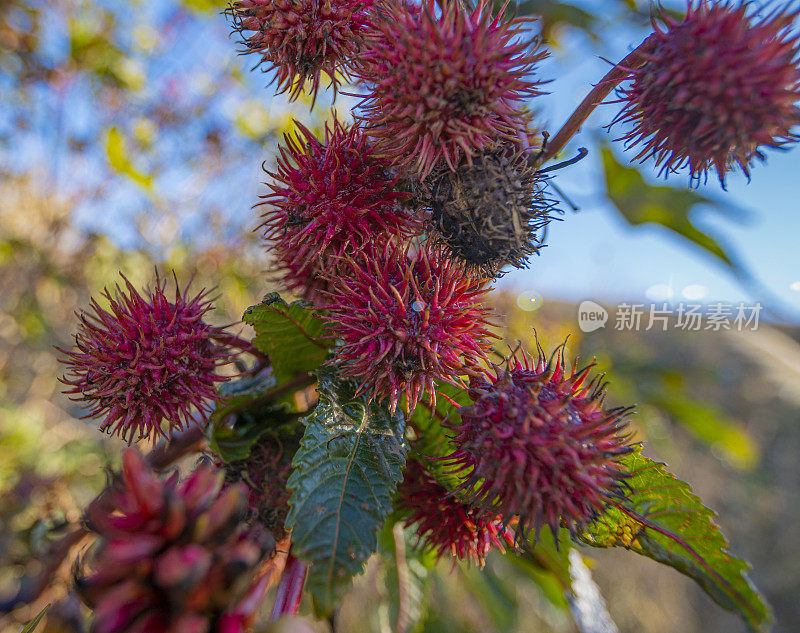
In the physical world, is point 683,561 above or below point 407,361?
below

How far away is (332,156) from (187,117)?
9.90ft

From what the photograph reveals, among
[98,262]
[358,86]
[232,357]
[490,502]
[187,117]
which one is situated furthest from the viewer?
[187,117]

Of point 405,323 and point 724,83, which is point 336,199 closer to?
point 405,323

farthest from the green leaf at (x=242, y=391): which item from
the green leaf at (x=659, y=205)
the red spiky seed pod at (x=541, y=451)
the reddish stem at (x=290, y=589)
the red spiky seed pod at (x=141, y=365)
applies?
the green leaf at (x=659, y=205)

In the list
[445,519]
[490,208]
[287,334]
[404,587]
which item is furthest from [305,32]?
[404,587]

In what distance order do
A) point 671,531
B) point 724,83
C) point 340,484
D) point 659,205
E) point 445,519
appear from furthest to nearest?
point 659,205 < point 445,519 < point 671,531 < point 340,484 < point 724,83

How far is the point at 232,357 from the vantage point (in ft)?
3.34

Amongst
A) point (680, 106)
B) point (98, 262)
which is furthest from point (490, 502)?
point (98, 262)

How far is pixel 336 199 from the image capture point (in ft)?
3.09

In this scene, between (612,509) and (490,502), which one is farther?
(612,509)

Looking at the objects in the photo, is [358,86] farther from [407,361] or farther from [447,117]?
[407,361]

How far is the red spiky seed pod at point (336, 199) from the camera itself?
0.94 m

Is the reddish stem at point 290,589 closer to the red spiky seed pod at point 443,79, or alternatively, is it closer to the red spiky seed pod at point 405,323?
the red spiky seed pod at point 405,323

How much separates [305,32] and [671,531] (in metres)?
1.18
